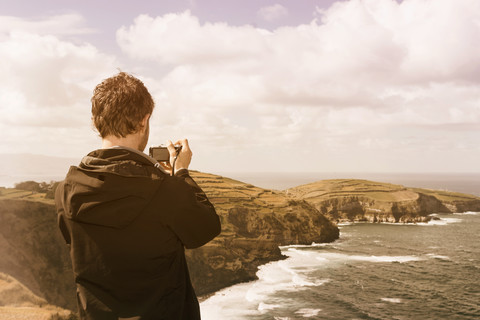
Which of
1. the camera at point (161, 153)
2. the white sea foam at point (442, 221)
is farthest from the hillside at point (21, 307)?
the white sea foam at point (442, 221)

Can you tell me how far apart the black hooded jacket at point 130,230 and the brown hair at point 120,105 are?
18cm

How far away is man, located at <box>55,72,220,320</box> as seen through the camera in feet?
7.87

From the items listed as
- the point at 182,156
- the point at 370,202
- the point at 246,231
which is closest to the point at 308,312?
the point at 246,231

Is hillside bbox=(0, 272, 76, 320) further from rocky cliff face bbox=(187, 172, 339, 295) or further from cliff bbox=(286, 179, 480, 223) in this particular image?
cliff bbox=(286, 179, 480, 223)

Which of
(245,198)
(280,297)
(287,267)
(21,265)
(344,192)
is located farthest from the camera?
(344,192)

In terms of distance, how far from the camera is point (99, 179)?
94.1 inches

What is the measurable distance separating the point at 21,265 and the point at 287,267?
49644mm

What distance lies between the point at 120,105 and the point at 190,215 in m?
0.82

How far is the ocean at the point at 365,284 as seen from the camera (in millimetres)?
58969

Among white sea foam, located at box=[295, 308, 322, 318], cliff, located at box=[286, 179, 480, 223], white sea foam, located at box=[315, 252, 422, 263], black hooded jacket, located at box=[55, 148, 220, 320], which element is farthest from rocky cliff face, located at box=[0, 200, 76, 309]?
cliff, located at box=[286, 179, 480, 223]

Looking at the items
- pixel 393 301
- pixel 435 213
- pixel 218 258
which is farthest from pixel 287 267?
pixel 435 213

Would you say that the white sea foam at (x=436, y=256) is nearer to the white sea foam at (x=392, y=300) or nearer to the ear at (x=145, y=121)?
the white sea foam at (x=392, y=300)

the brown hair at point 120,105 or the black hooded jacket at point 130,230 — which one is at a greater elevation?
the brown hair at point 120,105

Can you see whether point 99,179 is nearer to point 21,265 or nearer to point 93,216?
point 93,216
